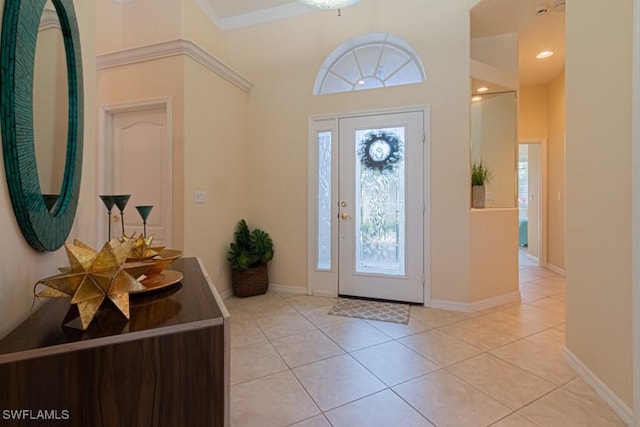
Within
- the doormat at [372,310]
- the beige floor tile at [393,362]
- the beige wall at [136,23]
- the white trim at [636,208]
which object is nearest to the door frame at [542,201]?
the doormat at [372,310]

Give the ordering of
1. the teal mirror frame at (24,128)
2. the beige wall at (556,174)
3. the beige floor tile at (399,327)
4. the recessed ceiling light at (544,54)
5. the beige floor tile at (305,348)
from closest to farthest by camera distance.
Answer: the teal mirror frame at (24,128) < the beige floor tile at (305,348) < the beige floor tile at (399,327) < the recessed ceiling light at (544,54) < the beige wall at (556,174)

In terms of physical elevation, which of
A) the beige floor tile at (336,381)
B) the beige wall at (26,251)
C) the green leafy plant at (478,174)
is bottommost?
the beige floor tile at (336,381)

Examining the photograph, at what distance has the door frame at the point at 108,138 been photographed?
280 centimetres

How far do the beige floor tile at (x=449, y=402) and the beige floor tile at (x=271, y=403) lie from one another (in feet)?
1.81

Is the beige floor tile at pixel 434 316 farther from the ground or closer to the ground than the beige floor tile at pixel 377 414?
farther from the ground

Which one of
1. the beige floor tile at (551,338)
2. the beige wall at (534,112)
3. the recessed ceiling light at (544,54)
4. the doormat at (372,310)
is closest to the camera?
the beige floor tile at (551,338)

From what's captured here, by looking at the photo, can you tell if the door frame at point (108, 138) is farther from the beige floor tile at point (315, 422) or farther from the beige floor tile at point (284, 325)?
the beige floor tile at point (315, 422)

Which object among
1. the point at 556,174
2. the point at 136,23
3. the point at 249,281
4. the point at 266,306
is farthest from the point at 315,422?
the point at 556,174

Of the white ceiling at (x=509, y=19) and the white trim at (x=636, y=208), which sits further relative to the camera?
the white ceiling at (x=509, y=19)

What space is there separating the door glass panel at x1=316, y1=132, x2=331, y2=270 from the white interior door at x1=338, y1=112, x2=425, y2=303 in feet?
0.51

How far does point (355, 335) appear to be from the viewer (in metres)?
2.39

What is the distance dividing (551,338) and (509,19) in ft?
9.96

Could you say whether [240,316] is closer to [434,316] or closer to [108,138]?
[434,316]

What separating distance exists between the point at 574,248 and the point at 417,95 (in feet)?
6.34
